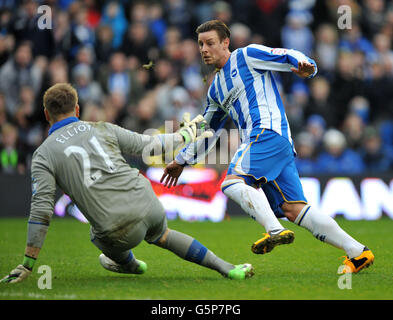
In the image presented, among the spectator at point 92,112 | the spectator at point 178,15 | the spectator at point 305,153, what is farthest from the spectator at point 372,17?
the spectator at point 92,112

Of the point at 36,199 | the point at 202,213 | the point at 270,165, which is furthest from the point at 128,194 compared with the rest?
the point at 202,213

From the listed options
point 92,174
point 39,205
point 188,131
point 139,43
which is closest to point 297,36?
point 139,43

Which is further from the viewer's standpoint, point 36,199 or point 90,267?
point 90,267

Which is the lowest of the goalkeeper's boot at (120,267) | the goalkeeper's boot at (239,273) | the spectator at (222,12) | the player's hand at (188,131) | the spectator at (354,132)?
the spectator at (354,132)

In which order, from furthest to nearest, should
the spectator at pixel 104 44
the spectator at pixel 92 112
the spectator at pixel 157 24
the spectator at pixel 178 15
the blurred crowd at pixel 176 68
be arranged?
the spectator at pixel 178 15 < the spectator at pixel 157 24 < the spectator at pixel 104 44 < the blurred crowd at pixel 176 68 < the spectator at pixel 92 112

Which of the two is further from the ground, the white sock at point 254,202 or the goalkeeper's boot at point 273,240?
the white sock at point 254,202

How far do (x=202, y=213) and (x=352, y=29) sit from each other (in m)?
5.71

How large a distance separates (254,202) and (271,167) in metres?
0.40

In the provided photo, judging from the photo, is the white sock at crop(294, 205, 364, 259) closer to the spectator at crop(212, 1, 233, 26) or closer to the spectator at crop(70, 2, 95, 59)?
the spectator at crop(70, 2, 95, 59)

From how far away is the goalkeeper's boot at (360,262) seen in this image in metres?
6.09

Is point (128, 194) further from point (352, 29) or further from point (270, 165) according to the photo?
point (352, 29)

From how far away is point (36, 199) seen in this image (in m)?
5.38

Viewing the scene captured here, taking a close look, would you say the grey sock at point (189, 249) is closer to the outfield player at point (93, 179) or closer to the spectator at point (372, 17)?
the outfield player at point (93, 179)

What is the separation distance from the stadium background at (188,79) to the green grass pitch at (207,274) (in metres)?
2.65
